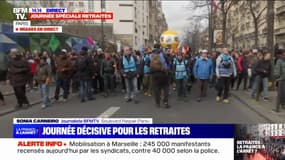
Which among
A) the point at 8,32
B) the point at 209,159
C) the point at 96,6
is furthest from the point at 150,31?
the point at 209,159

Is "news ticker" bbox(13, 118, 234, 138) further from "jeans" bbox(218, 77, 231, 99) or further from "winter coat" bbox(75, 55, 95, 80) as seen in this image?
"winter coat" bbox(75, 55, 95, 80)

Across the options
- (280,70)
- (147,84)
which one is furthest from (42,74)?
(280,70)

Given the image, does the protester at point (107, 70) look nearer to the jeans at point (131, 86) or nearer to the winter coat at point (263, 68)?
the jeans at point (131, 86)

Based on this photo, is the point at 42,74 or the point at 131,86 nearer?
the point at 42,74

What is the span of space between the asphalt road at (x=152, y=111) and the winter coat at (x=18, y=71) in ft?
2.81

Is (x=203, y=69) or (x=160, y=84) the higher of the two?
(x=203, y=69)

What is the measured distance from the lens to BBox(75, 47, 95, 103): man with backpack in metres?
13.5

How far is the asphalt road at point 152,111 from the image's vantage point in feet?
31.1

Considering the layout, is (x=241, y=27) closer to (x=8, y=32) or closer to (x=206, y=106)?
(x=8, y=32)

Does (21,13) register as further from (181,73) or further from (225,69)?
(225,69)

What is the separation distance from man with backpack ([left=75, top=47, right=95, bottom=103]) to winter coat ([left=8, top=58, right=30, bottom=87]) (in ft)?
7.66

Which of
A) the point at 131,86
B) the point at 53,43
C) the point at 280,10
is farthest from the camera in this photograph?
the point at 280,10

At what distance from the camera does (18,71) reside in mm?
11367

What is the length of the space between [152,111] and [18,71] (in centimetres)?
407
